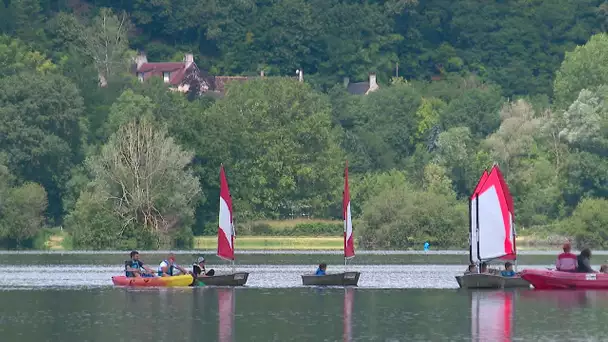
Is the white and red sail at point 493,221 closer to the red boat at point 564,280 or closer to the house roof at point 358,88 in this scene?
the red boat at point 564,280

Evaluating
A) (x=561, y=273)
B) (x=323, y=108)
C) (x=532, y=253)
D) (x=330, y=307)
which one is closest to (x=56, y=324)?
(x=330, y=307)

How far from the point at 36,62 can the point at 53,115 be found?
3026 cm

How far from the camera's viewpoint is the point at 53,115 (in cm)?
13875

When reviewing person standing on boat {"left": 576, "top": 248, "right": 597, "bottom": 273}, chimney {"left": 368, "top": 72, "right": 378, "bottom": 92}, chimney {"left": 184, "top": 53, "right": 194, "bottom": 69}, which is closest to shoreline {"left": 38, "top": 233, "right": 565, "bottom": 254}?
person standing on boat {"left": 576, "top": 248, "right": 597, "bottom": 273}

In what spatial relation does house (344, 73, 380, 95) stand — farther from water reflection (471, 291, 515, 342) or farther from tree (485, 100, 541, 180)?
water reflection (471, 291, 515, 342)

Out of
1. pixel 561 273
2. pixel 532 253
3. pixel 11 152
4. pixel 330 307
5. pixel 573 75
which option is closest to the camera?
pixel 330 307

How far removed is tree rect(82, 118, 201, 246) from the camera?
118 m

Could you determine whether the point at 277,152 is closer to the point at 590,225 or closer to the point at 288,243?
the point at 288,243

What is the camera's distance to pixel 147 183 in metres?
118

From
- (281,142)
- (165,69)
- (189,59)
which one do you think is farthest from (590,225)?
(165,69)

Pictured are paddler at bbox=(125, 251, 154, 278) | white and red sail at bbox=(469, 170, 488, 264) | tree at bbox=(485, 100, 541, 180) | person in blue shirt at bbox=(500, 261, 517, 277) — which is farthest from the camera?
tree at bbox=(485, 100, 541, 180)

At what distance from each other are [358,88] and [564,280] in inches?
4896

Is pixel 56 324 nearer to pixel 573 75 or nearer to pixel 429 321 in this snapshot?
pixel 429 321

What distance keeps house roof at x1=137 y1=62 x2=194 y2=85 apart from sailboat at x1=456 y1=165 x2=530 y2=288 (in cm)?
11687
